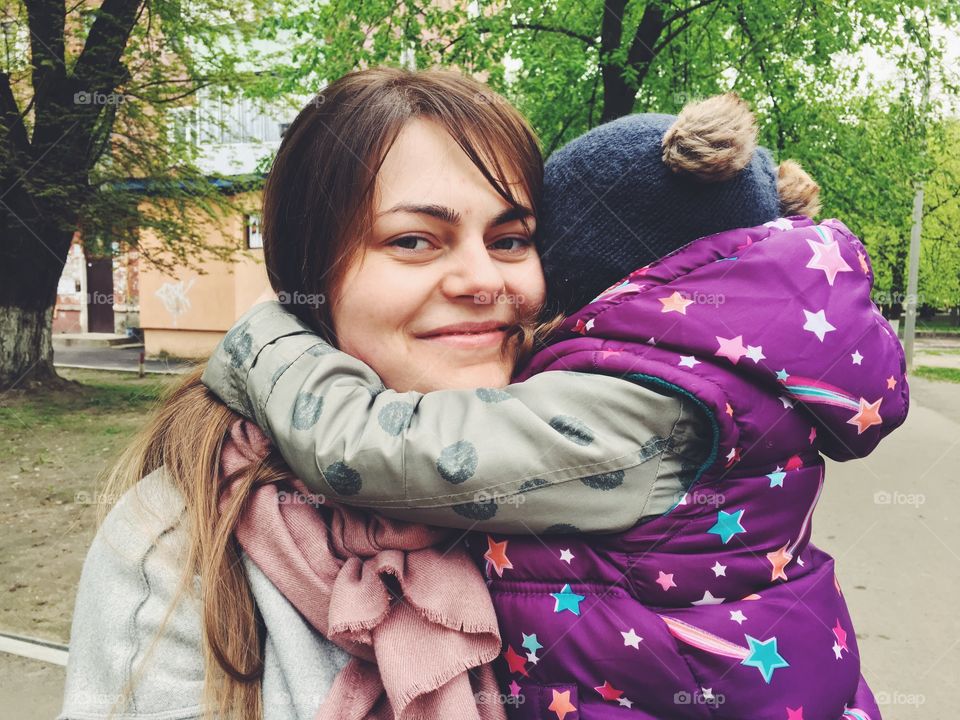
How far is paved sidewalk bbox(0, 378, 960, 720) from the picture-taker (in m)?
3.41

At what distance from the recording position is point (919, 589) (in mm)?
4754

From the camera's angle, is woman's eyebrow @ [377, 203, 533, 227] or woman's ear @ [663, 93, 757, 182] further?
woman's eyebrow @ [377, 203, 533, 227]

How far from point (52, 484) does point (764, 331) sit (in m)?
7.53

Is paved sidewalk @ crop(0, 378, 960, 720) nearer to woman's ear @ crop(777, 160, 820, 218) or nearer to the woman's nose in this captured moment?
woman's ear @ crop(777, 160, 820, 218)

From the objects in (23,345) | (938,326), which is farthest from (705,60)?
(938,326)

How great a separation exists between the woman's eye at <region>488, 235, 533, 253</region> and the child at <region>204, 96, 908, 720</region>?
0.20 meters

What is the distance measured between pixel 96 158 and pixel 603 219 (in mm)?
11048

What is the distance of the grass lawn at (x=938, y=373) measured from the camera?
17.3 metres
